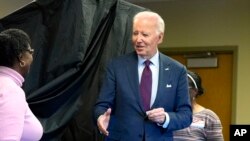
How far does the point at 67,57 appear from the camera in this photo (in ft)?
7.86

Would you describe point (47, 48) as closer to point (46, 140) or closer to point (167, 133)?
point (46, 140)

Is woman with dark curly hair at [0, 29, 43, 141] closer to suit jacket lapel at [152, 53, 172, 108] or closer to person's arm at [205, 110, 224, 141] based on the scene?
suit jacket lapel at [152, 53, 172, 108]

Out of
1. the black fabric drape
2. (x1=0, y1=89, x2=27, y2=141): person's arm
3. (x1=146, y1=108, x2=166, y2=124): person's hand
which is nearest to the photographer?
(x1=0, y1=89, x2=27, y2=141): person's arm

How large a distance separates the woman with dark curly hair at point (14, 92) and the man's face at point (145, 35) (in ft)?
1.64

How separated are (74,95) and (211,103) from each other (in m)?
3.17

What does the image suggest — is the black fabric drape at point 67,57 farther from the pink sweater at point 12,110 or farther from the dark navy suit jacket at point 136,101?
the pink sweater at point 12,110

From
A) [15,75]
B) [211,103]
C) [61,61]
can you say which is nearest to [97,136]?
[61,61]

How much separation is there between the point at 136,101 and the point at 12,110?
1.91ft

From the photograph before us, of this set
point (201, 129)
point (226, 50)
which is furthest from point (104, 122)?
point (226, 50)

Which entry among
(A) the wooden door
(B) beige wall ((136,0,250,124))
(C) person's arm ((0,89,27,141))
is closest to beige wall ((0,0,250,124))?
(B) beige wall ((136,0,250,124))

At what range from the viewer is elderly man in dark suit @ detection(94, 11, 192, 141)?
189 cm

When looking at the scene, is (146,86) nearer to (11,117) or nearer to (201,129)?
(11,117)

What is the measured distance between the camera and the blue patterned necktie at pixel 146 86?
1.91 m

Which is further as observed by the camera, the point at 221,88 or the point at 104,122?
the point at 221,88
